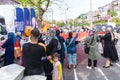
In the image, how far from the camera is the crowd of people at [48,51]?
6.43 m

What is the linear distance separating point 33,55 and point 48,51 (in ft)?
9.09

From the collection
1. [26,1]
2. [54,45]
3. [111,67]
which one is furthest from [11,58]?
[26,1]

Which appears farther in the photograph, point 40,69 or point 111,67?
point 111,67

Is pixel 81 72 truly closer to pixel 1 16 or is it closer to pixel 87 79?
pixel 87 79

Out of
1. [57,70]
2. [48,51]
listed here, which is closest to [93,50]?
[48,51]

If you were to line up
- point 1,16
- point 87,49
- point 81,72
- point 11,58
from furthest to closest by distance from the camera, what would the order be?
point 1,16 → point 87,49 → point 81,72 → point 11,58

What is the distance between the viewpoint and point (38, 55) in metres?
6.42

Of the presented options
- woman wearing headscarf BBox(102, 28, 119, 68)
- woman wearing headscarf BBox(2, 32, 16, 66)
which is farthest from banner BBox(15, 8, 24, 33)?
woman wearing headscarf BBox(2, 32, 16, 66)

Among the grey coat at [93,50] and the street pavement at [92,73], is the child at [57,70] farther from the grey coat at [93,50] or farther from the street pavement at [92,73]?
the grey coat at [93,50]

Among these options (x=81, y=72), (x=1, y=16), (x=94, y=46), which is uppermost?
(x=1, y=16)

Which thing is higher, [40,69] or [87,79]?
[40,69]

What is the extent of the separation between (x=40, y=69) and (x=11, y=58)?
5.07 m

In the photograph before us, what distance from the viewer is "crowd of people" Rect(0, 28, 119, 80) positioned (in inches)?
253

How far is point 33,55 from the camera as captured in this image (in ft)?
21.0
